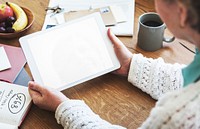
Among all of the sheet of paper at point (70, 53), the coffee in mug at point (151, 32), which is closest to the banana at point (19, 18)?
the sheet of paper at point (70, 53)

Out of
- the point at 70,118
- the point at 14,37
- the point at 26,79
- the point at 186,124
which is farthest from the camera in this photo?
the point at 14,37

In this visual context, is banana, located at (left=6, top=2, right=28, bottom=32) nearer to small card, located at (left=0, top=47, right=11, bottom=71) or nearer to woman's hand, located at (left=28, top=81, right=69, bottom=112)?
small card, located at (left=0, top=47, right=11, bottom=71)

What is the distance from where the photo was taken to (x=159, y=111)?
0.79 m

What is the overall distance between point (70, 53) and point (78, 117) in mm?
225

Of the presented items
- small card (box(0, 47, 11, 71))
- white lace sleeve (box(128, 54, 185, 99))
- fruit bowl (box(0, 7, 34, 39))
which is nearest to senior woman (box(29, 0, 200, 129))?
white lace sleeve (box(128, 54, 185, 99))

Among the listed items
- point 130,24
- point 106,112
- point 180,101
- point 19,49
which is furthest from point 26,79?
point 180,101

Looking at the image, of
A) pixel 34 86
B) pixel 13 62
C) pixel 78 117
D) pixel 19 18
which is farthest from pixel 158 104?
pixel 19 18

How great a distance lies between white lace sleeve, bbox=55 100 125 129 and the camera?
97 cm

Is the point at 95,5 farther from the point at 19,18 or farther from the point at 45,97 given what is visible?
the point at 45,97

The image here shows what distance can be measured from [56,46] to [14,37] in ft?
0.59

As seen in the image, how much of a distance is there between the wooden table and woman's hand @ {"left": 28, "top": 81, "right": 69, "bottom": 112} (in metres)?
0.02

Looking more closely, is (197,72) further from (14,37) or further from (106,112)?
(14,37)

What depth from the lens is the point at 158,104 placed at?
2.64ft

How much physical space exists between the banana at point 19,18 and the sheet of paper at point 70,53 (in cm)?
12
